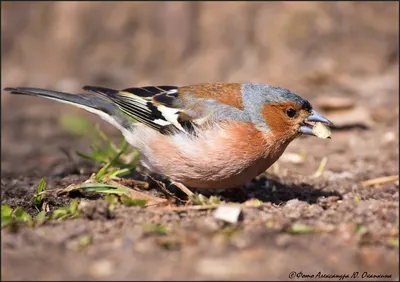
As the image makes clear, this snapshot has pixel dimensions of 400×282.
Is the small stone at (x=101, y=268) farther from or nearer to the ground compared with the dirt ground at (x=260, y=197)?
nearer to the ground

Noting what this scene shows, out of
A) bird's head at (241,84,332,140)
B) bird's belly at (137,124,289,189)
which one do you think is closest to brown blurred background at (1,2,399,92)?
bird's head at (241,84,332,140)

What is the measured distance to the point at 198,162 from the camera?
472 cm

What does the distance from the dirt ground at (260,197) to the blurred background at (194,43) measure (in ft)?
0.09

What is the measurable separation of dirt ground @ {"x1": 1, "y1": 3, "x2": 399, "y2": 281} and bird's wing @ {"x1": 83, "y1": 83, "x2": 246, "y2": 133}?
0.59m

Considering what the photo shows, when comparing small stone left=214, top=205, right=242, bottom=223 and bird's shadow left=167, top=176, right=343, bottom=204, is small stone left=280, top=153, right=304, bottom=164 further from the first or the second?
small stone left=214, top=205, right=242, bottom=223

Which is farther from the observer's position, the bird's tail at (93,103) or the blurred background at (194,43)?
the blurred background at (194,43)

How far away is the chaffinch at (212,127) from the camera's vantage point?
15.4 feet

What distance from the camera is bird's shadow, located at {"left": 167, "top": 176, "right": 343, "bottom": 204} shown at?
515cm

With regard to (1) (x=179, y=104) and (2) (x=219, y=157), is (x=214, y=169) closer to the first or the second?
(2) (x=219, y=157)

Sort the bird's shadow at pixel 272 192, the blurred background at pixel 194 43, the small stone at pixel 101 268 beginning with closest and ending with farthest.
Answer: the small stone at pixel 101 268 → the bird's shadow at pixel 272 192 → the blurred background at pixel 194 43

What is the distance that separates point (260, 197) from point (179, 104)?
3.30ft

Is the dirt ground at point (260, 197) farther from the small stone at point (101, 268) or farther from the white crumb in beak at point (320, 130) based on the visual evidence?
the white crumb in beak at point (320, 130)

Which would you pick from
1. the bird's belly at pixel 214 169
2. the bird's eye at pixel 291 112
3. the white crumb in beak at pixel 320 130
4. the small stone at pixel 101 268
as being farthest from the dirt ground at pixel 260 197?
the bird's eye at pixel 291 112

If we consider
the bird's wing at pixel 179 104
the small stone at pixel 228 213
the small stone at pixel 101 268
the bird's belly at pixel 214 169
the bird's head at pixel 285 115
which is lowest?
the small stone at pixel 101 268
